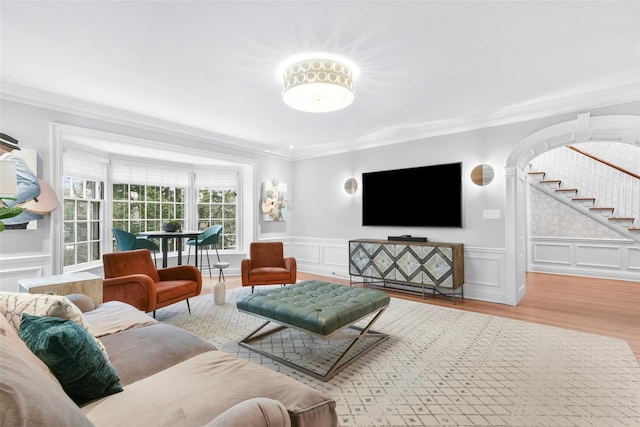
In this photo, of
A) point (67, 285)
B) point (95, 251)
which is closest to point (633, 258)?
point (67, 285)

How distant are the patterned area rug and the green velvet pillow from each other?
4.09 feet

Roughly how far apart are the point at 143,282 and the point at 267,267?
70.3 inches

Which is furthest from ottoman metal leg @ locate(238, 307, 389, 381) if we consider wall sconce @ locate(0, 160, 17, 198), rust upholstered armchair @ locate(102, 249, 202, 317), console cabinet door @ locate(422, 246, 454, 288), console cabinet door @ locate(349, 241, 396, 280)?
wall sconce @ locate(0, 160, 17, 198)

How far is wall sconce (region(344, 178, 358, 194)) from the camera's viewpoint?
555cm

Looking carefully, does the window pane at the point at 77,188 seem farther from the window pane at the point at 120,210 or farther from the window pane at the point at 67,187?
the window pane at the point at 120,210

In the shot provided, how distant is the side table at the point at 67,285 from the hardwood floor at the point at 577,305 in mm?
2147

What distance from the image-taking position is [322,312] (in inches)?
91.6

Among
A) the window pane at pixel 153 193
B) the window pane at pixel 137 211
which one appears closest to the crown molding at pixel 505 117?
the window pane at pixel 153 193

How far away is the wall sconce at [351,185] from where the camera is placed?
555cm

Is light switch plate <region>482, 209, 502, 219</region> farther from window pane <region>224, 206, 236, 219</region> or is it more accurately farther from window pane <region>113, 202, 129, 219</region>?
window pane <region>113, 202, 129, 219</region>

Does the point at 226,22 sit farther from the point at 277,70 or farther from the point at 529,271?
the point at 529,271

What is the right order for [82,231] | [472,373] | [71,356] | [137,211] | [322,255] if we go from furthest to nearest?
[322,255] < [137,211] < [82,231] < [472,373] < [71,356]

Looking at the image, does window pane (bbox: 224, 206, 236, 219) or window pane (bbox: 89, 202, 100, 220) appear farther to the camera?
window pane (bbox: 224, 206, 236, 219)

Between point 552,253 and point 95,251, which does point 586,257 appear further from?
point 95,251
